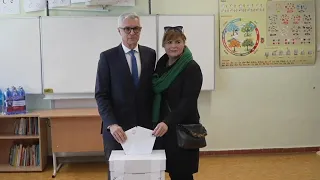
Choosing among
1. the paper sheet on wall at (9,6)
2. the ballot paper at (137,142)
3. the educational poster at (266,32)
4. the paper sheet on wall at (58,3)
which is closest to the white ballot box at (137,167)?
the ballot paper at (137,142)

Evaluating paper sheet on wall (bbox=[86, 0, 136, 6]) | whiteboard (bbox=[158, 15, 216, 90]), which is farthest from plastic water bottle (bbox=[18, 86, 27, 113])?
whiteboard (bbox=[158, 15, 216, 90])

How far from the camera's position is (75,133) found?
3916 mm

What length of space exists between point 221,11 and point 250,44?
0.56m

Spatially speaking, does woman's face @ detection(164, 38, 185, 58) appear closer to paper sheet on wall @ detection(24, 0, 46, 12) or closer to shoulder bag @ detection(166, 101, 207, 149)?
shoulder bag @ detection(166, 101, 207, 149)

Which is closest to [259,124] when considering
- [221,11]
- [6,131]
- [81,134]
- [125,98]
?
[221,11]

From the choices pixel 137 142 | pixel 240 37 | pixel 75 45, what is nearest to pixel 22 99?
pixel 75 45

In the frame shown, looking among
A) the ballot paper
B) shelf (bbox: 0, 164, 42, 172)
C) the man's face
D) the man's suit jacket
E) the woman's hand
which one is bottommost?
shelf (bbox: 0, 164, 42, 172)

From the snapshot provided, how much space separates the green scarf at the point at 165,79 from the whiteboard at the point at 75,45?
84.8 inches

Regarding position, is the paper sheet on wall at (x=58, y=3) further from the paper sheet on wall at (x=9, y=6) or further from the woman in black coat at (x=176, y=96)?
the woman in black coat at (x=176, y=96)

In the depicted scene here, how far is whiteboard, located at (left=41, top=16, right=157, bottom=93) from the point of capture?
417cm

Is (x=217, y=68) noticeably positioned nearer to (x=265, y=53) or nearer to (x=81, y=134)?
(x=265, y=53)

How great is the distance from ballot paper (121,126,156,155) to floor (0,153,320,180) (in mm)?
2037

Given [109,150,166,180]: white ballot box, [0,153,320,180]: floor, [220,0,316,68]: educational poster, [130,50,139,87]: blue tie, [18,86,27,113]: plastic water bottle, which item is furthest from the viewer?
[220,0,316,68]: educational poster

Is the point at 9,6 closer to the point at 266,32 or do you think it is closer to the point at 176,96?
the point at 176,96
